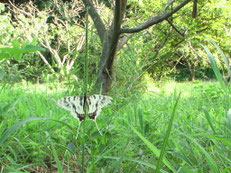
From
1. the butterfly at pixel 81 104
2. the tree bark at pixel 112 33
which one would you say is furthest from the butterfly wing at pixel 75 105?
the tree bark at pixel 112 33

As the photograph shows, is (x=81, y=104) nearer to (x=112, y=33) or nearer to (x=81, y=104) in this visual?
(x=81, y=104)

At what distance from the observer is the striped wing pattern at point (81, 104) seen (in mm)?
683

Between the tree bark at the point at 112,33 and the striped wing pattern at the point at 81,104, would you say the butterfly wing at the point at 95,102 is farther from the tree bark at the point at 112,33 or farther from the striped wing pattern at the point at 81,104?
the tree bark at the point at 112,33

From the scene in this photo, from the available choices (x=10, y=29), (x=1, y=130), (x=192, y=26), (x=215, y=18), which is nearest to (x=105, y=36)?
(x=1, y=130)

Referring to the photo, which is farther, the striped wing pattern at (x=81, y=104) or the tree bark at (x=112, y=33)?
the tree bark at (x=112, y=33)

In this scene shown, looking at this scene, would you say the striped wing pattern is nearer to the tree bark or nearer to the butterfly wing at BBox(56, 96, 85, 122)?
the butterfly wing at BBox(56, 96, 85, 122)

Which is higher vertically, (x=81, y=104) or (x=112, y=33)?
(x=112, y=33)

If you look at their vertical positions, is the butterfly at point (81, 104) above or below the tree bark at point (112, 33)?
below

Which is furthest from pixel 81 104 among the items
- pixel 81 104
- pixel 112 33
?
pixel 112 33

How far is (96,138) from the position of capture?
2.97ft

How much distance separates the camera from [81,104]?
0.68m

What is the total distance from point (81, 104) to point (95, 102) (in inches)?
3.8

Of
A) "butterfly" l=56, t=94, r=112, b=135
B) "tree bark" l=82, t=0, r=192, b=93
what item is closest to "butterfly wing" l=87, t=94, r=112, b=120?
"butterfly" l=56, t=94, r=112, b=135

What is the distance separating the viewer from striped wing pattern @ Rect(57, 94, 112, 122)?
0.68 meters
